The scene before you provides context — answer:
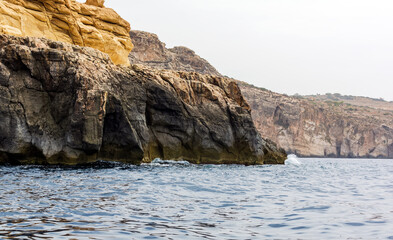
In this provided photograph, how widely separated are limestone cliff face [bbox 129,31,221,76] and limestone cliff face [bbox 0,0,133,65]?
40.0m

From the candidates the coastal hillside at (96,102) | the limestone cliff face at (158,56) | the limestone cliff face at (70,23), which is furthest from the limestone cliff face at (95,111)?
the limestone cliff face at (158,56)

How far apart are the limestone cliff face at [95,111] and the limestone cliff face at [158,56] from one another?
4775 centimetres

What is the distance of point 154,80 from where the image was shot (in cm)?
2784

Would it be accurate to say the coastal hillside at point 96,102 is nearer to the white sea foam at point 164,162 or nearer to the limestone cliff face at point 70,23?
the limestone cliff face at point 70,23

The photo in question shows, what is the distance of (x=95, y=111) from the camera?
865 inches

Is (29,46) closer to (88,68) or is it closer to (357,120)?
(88,68)

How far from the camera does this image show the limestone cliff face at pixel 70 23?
86.6 ft

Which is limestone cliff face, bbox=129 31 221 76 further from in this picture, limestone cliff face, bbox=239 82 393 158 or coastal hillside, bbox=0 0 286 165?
coastal hillside, bbox=0 0 286 165

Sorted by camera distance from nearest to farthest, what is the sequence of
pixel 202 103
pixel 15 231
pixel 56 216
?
pixel 15 231, pixel 56 216, pixel 202 103

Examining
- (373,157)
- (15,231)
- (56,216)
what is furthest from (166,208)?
(373,157)

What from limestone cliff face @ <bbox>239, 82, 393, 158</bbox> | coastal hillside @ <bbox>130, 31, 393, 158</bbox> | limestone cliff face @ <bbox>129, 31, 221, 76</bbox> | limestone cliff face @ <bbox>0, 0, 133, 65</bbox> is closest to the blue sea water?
limestone cliff face @ <bbox>0, 0, 133, 65</bbox>

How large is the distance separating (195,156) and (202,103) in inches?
164

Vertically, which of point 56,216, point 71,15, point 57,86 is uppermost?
point 71,15

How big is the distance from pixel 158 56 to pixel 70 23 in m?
52.0
